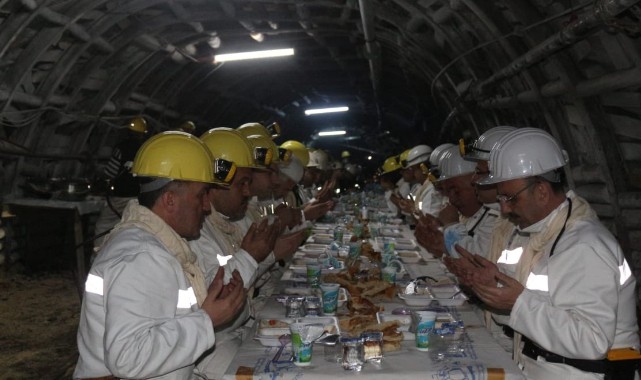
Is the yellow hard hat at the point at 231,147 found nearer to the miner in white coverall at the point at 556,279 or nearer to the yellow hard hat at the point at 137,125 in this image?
the miner in white coverall at the point at 556,279

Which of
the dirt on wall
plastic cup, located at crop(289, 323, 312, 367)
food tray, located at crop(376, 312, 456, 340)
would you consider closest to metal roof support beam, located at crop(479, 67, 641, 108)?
food tray, located at crop(376, 312, 456, 340)

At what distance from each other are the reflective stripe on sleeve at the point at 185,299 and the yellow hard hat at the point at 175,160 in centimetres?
52

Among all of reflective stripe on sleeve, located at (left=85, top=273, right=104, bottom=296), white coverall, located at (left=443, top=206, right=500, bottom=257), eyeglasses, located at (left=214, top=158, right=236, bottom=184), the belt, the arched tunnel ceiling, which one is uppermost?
the arched tunnel ceiling

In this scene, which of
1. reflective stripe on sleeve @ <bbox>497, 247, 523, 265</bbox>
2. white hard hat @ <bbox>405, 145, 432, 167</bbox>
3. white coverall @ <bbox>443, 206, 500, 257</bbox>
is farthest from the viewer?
white hard hat @ <bbox>405, 145, 432, 167</bbox>

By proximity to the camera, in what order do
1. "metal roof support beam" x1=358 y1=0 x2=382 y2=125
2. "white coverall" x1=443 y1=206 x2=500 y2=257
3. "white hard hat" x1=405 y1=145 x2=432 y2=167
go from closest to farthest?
"white coverall" x1=443 y1=206 x2=500 y2=257
"metal roof support beam" x1=358 y1=0 x2=382 y2=125
"white hard hat" x1=405 y1=145 x2=432 y2=167

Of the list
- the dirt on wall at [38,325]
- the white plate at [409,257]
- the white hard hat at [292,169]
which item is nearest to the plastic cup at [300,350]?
the white plate at [409,257]

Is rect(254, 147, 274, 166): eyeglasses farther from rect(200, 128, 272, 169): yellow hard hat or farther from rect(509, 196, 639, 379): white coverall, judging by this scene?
rect(509, 196, 639, 379): white coverall

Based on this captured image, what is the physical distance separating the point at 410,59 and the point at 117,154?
22.3 ft

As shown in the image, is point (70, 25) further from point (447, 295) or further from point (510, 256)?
point (510, 256)

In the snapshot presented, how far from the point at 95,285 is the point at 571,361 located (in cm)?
216

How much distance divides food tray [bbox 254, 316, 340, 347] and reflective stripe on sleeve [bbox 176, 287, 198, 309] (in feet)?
1.61

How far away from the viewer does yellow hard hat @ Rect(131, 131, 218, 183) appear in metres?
2.81

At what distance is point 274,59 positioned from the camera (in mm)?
14148

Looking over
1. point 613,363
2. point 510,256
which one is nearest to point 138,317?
point 613,363
